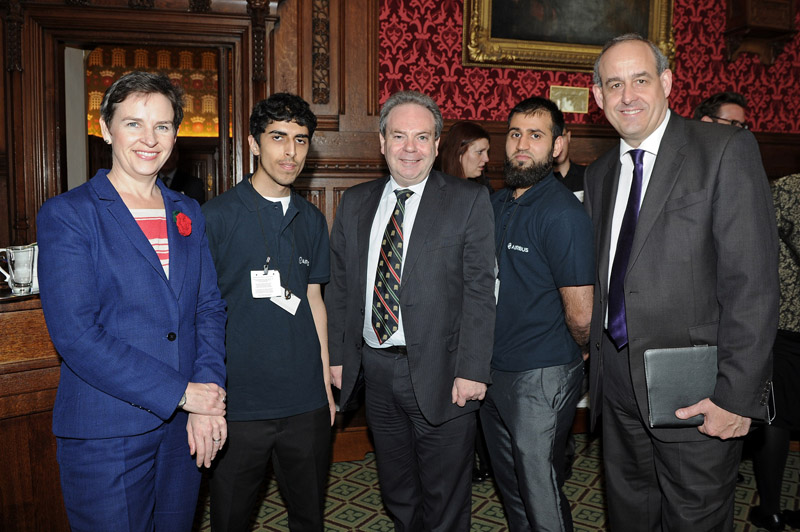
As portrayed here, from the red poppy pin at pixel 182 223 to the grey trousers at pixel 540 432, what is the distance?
4.27 ft

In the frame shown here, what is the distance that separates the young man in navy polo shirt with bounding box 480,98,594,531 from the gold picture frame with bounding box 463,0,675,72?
99.8 inches

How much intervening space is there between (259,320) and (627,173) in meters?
1.40

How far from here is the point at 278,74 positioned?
4375mm

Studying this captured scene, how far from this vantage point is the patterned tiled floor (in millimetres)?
2953

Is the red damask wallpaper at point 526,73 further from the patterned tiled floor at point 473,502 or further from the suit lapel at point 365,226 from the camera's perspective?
the patterned tiled floor at point 473,502

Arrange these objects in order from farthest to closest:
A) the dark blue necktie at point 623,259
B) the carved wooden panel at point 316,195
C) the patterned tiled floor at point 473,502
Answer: the carved wooden panel at point 316,195 → the patterned tiled floor at point 473,502 → the dark blue necktie at point 623,259

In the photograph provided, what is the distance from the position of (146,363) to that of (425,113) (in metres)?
1.36

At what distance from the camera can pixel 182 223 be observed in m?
1.77

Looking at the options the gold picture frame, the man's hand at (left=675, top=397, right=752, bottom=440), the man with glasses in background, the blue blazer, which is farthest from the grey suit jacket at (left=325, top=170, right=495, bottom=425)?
the gold picture frame

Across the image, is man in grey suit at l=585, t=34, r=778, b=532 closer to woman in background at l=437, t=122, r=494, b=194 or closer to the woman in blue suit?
the woman in blue suit

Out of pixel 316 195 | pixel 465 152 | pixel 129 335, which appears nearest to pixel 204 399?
pixel 129 335

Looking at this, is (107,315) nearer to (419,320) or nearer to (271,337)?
(271,337)

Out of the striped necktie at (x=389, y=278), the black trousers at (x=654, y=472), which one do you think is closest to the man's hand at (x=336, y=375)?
the striped necktie at (x=389, y=278)

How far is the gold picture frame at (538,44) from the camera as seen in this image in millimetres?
4652
